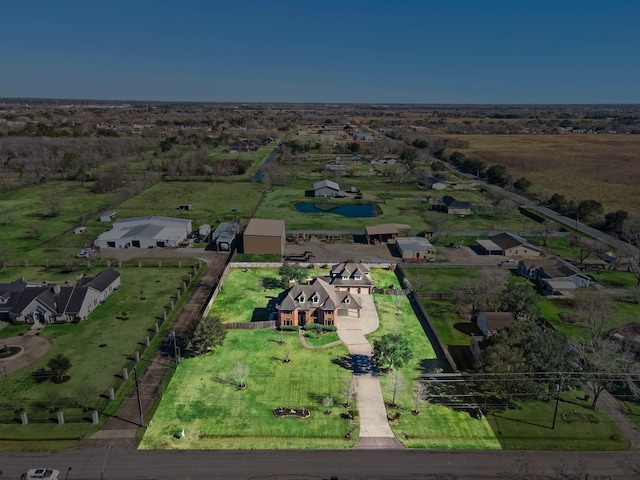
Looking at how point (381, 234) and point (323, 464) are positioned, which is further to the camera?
point (381, 234)

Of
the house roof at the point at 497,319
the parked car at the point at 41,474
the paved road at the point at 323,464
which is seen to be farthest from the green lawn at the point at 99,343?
the house roof at the point at 497,319

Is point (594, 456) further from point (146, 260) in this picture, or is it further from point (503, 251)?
point (146, 260)

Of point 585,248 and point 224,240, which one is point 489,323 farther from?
point 224,240

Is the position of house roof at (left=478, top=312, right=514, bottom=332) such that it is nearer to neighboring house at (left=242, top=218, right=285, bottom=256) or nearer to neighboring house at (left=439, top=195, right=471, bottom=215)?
neighboring house at (left=242, top=218, right=285, bottom=256)

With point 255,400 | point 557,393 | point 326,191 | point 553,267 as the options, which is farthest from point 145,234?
point 557,393

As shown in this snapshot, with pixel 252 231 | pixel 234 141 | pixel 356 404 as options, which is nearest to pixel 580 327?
pixel 356 404

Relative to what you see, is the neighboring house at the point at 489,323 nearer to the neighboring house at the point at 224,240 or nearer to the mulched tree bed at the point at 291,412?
the mulched tree bed at the point at 291,412

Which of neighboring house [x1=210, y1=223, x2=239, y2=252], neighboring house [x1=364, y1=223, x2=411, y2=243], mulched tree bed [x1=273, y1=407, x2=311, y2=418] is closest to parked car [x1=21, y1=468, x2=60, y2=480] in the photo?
mulched tree bed [x1=273, y1=407, x2=311, y2=418]

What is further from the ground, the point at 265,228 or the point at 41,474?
the point at 265,228

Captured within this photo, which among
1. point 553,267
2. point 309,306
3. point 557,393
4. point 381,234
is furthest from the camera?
point 381,234
